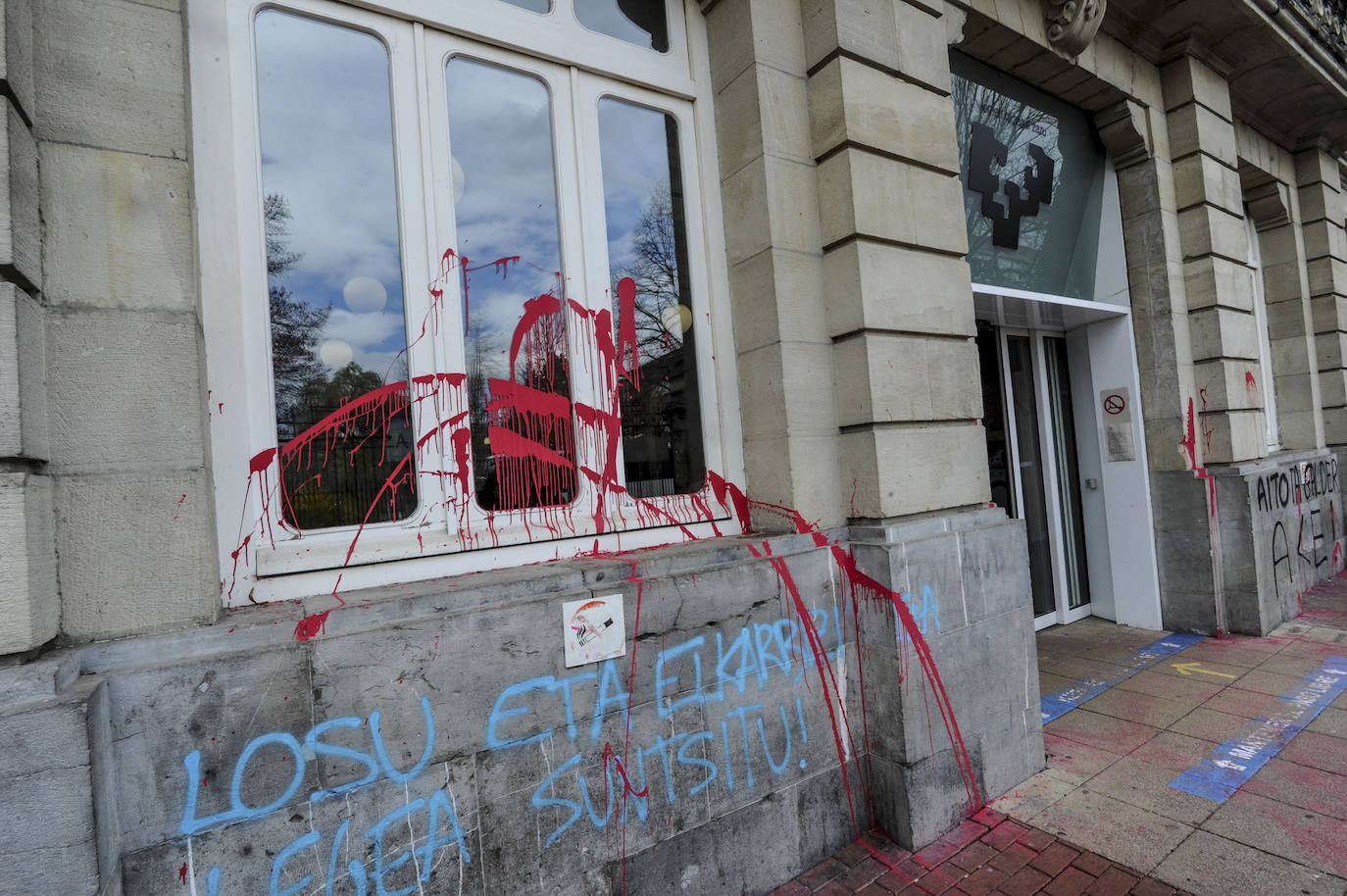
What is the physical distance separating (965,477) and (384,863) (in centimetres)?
344

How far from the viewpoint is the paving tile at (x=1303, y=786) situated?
11.3 feet

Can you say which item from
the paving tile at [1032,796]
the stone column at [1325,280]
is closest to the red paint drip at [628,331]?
the paving tile at [1032,796]

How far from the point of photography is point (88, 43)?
222 cm

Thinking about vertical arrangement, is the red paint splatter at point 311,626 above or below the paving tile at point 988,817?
above

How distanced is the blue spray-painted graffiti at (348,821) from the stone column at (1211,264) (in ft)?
23.9

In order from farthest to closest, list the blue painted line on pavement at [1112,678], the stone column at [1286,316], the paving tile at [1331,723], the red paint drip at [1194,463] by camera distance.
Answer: the stone column at [1286,316] → the red paint drip at [1194,463] → the blue painted line on pavement at [1112,678] → the paving tile at [1331,723]

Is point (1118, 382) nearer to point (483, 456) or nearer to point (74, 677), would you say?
point (483, 456)

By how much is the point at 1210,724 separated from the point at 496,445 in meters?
4.94

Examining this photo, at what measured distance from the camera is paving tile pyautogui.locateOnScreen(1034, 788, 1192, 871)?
10.4 feet

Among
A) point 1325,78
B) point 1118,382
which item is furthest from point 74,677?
point 1325,78

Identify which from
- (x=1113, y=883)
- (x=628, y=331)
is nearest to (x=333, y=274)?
(x=628, y=331)

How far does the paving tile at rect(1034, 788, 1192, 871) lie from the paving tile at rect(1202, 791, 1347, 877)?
235mm

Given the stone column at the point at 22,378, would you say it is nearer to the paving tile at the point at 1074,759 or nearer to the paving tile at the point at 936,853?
the paving tile at the point at 936,853

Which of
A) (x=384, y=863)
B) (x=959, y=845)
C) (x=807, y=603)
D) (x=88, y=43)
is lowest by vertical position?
(x=959, y=845)
